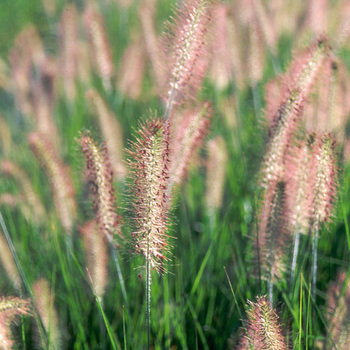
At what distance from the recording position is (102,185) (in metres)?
1.90

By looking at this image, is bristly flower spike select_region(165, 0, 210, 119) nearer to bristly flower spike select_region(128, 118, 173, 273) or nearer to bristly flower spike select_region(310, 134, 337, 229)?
bristly flower spike select_region(128, 118, 173, 273)

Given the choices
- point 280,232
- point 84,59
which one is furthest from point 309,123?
point 84,59

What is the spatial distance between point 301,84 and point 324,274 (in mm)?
1311

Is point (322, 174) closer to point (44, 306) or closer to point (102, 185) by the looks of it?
point (102, 185)

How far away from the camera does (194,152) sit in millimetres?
2234

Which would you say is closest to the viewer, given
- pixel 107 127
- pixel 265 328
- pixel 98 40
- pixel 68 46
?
pixel 265 328

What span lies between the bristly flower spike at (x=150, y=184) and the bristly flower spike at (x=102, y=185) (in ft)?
0.85

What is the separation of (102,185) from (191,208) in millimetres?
1665

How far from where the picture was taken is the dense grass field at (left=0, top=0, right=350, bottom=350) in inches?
75.0

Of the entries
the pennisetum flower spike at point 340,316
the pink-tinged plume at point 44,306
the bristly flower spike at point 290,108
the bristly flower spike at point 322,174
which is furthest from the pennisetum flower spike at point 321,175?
the pink-tinged plume at point 44,306

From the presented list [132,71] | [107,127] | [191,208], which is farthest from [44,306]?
[132,71]

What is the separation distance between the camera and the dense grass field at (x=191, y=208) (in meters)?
1.90

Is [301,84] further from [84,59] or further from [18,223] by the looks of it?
[84,59]

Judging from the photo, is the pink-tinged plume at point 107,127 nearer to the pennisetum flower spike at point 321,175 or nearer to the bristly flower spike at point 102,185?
the bristly flower spike at point 102,185
